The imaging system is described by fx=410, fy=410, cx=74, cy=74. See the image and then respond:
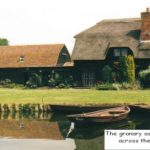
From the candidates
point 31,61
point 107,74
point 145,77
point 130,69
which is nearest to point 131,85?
point 145,77

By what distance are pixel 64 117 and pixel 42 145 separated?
10.3 meters

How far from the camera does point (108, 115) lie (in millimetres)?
29797

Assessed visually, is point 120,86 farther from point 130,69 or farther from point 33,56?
point 33,56

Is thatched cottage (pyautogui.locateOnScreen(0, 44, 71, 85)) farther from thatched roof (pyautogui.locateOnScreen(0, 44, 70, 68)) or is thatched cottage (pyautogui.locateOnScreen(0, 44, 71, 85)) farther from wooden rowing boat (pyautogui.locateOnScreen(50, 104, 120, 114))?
wooden rowing boat (pyautogui.locateOnScreen(50, 104, 120, 114))

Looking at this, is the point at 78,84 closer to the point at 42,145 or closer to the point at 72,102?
the point at 72,102

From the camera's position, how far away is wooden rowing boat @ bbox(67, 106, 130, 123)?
2864 cm

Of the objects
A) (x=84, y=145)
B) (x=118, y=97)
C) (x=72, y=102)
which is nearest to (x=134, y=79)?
(x=118, y=97)

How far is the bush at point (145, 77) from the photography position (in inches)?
1964

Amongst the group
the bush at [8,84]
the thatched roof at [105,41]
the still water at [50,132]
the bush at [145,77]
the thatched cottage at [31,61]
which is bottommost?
the still water at [50,132]

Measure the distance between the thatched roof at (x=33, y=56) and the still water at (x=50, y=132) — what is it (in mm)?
24786

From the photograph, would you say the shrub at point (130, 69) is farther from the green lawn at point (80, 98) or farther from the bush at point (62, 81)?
the green lawn at point (80, 98)

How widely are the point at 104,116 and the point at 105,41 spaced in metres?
26.8

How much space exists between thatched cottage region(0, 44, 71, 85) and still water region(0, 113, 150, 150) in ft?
76.0

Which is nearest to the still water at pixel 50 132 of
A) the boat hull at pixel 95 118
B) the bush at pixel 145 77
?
the boat hull at pixel 95 118
